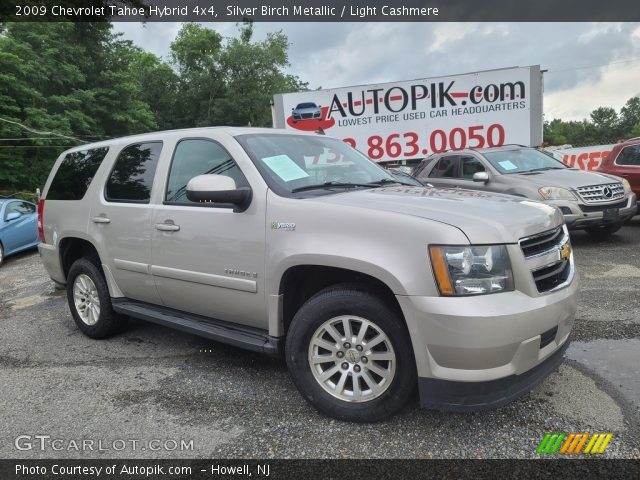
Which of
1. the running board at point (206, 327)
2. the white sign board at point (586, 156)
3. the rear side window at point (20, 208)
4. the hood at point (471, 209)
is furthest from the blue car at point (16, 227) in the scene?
the white sign board at point (586, 156)

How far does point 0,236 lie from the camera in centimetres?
939

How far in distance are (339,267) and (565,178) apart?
19.9 ft

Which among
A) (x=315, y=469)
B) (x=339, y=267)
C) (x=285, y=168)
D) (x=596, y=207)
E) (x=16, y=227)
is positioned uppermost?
(x=285, y=168)

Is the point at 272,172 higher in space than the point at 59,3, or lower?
lower

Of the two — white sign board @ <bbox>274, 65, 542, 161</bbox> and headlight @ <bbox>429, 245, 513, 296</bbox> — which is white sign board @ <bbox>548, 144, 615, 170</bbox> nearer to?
white sign board @ <bbox>274, 65, 542, 161</bbox>

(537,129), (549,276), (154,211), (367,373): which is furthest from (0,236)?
(537,129)

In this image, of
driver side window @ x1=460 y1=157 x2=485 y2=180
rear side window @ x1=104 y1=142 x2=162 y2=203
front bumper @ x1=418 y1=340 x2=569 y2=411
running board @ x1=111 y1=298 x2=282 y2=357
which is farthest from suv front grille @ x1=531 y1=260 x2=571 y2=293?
driver side window @ x1=460 y1=157 x2=485 y2=180

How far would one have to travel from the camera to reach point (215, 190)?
2908 mm

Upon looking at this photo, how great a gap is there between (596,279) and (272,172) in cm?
433

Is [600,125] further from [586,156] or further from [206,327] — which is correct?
[206,327]

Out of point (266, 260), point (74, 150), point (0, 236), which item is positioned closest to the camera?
point (266, 260)

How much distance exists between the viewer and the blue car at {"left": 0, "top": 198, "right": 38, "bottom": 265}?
9570 mm

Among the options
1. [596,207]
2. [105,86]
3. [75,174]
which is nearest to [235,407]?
[75,174]

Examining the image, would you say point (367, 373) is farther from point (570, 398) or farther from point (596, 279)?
point (596, 279)
